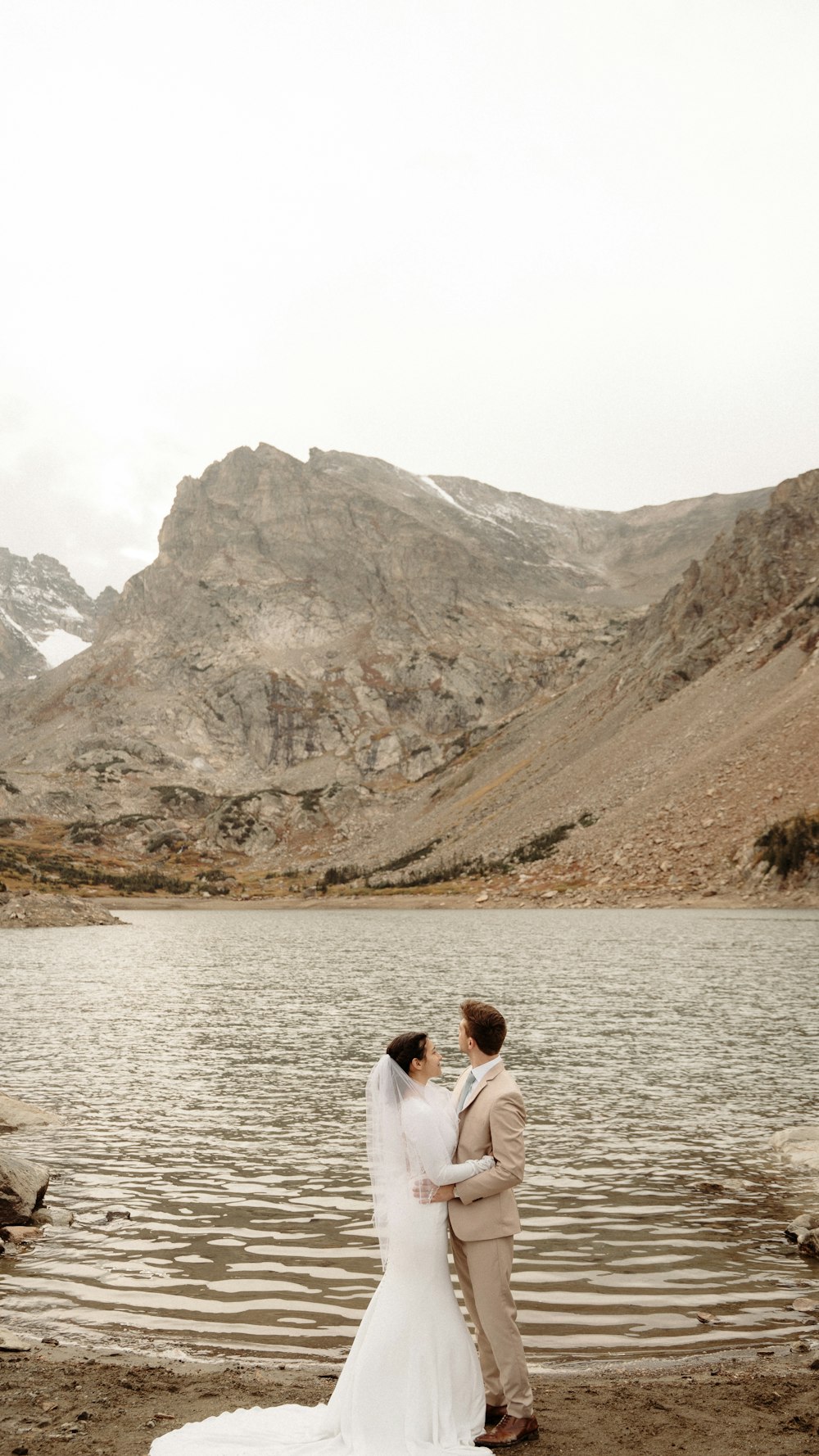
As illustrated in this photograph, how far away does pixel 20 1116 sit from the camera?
78.5ft

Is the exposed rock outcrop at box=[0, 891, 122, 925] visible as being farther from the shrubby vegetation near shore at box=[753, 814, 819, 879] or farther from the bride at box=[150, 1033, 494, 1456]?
Answer: the bride at box=[150, 1033, 494, 1456]

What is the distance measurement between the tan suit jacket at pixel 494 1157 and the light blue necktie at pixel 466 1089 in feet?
0.40

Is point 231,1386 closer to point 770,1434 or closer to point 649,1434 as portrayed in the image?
point 649,1434

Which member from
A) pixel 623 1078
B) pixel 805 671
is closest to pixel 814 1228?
pixel 623 1078

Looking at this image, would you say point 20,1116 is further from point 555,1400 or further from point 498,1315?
point 498,1315

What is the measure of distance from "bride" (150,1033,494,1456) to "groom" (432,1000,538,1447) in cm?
14

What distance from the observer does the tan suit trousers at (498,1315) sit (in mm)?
9594

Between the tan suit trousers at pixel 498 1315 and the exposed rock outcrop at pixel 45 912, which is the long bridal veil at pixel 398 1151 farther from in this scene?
the exposed rock outcrop at pixel 45 912

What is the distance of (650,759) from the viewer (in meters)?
155

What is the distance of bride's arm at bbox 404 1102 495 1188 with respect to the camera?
31.1 feet

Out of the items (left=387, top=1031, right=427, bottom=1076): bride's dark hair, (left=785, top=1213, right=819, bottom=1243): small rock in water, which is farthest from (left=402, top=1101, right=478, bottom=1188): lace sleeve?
(left=785, top=1213, right=819, bottom=1243): small rock in water

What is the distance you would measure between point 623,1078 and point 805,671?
427 feet

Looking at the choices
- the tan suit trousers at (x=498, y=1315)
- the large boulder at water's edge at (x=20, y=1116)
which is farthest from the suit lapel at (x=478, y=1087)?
the large boulder at water's edge at (x=20, y=1116)

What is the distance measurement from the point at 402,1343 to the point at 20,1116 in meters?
17.3
